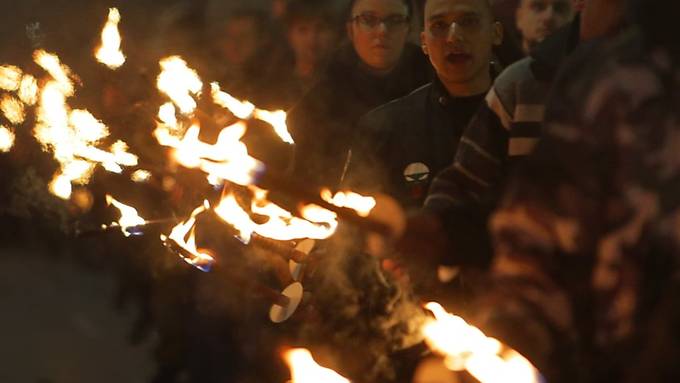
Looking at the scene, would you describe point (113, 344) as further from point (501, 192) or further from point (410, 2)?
point (501, 192)

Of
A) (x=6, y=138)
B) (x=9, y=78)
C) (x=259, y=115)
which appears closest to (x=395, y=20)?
A: (x=259, y=115)

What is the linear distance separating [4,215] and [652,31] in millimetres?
6114

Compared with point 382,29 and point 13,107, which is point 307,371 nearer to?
point 382,29

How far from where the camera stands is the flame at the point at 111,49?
567 centimetres

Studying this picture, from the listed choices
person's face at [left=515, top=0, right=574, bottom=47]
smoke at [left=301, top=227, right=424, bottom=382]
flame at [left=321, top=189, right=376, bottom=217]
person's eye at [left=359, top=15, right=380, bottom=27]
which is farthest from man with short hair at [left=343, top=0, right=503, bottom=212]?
flame at [left=321, top=189, right=376, bottom=217]

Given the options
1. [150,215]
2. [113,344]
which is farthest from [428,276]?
[113,344]

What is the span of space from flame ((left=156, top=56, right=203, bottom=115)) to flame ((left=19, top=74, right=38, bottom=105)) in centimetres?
144

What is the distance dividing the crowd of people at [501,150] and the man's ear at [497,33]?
0.01 meters

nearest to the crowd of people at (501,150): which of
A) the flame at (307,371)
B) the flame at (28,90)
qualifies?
the flame at (307,371)

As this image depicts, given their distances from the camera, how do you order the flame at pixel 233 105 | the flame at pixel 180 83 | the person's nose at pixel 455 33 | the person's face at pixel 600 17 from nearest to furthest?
the person's face at pixel 600 17, the person's nose at pixel 455 33, the flame at pixel 233 105, the flame at pixel 180 83

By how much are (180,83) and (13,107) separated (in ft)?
8.52

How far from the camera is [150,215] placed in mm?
5672

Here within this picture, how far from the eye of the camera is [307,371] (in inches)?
133

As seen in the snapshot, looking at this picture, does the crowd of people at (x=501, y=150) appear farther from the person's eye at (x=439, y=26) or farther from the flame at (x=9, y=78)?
the flame at (x=9, y=78)
